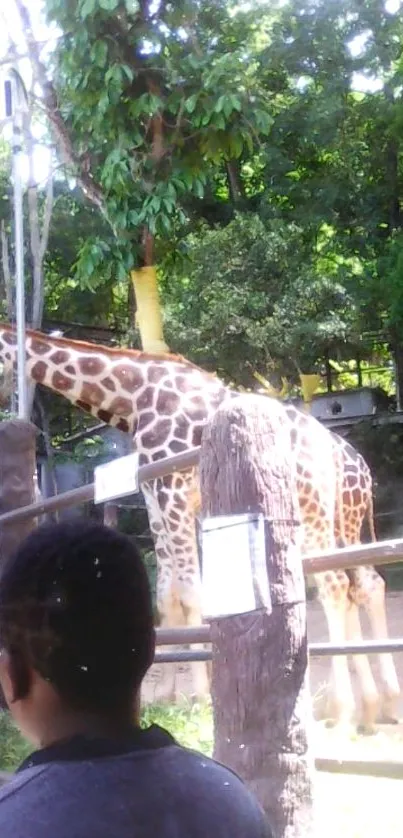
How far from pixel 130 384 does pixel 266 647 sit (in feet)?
10.2

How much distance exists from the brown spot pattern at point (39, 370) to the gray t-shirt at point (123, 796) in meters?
4.31

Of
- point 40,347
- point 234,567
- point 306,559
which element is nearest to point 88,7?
point 40,347

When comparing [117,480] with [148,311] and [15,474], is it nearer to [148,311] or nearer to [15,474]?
[15,474]

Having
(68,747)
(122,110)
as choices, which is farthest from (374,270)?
(68,747)

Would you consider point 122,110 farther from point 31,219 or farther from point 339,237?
point 339,237

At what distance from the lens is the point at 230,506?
7.47 ft

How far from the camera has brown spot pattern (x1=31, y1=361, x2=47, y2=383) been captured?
529cm

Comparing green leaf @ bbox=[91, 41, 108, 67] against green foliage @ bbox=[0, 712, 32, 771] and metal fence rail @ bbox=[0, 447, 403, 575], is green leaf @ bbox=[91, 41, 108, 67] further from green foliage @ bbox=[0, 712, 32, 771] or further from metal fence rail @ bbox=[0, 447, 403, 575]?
green foliage @ bbox=[0, 712, 32, 771]

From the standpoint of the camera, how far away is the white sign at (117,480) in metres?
2.95

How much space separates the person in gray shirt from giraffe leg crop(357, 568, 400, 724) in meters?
3.67

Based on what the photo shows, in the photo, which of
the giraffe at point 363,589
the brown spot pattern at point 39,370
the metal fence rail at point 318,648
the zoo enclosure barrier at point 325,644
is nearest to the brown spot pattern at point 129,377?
the brown spot pattern at point 39,370

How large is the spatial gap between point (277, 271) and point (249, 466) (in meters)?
8.18

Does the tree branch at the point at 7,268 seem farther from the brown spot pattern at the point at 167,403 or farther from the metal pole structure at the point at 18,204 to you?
the brown spot pattern at the point at 167,403

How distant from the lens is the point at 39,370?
5305 mm
